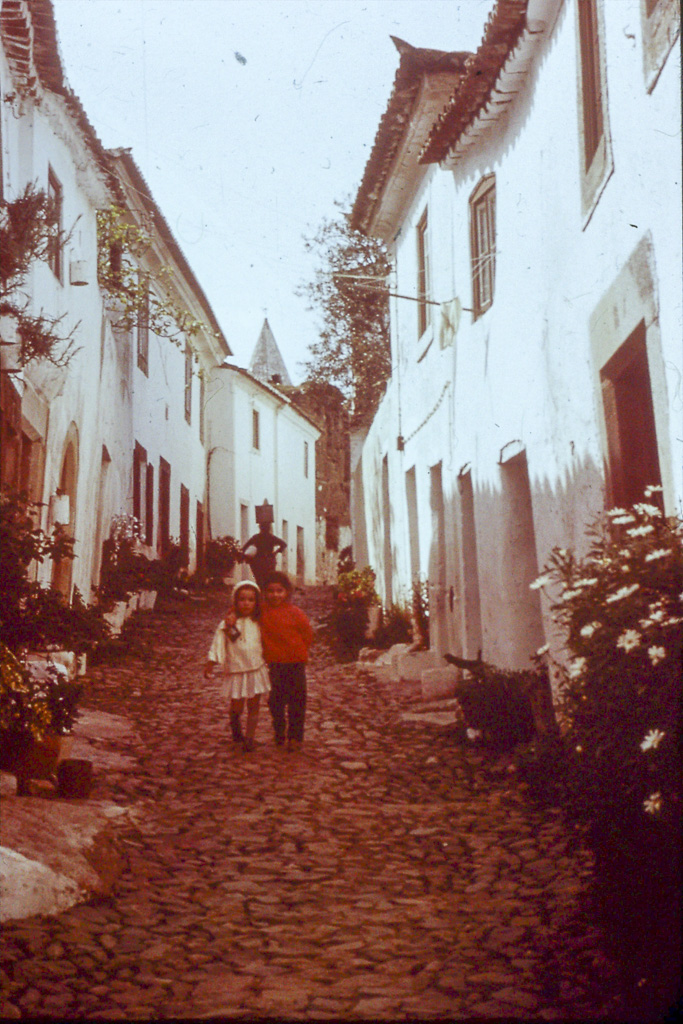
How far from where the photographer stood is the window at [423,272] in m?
13.3

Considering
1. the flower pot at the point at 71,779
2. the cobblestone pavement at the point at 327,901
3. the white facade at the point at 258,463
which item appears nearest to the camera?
the cobblestone pavement at the point at 327,901

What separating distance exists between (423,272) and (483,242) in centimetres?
329

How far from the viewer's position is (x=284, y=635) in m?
9.50

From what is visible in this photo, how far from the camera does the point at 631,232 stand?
5.83 m

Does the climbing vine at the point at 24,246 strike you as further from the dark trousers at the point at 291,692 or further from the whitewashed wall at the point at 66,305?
the dark trousers at the point at 291,692

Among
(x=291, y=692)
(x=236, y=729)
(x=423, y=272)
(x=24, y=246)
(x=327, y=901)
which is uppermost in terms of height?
(x=423, y=272)

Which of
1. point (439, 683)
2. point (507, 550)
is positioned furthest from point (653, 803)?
point (439, 683)

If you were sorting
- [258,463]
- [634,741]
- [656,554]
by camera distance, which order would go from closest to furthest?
[634,741] < [656,554] < [258,463]

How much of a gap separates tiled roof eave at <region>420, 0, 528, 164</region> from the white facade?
1462cm

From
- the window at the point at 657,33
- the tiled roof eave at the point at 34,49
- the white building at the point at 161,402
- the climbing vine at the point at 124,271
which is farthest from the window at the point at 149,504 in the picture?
the window at the point at 657,33

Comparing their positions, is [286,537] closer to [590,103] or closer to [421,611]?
[421,611]

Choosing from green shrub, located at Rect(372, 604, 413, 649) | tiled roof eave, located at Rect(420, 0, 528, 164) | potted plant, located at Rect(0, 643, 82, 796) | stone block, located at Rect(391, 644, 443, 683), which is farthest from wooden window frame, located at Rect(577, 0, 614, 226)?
green shrub, located at Rect(372, 604, 413, 649)

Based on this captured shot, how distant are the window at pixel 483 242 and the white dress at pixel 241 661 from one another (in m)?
3.45

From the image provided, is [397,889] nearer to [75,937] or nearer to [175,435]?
[75,937]
